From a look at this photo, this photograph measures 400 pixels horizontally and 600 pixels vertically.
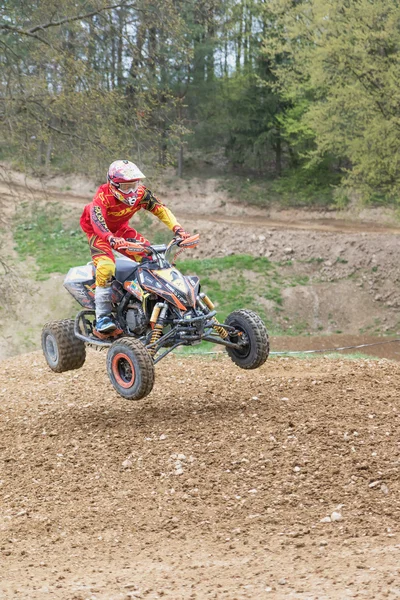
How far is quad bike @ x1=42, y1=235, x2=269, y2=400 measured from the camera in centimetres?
758

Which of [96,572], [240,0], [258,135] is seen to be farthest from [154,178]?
[240,0]

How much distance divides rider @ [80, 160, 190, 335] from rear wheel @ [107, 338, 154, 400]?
68 cm

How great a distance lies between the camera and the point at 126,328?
838 centimetres

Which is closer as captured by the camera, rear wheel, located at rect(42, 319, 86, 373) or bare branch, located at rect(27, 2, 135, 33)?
rear wheel, located at rect(42, 319, 86, 373)

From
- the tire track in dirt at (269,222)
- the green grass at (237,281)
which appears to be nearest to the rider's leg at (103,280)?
the green grass at (237,281)

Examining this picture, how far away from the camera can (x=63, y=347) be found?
891 centimetres

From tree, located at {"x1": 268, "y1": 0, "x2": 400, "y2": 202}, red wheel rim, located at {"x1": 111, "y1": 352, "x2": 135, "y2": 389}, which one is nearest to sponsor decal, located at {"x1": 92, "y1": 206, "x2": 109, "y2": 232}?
red wheel rim, located at {"x1": 111, "y1": 352, "x2": 135, "y2": 389}

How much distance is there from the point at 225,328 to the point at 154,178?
7105 mm

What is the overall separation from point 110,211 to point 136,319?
4.27 feet

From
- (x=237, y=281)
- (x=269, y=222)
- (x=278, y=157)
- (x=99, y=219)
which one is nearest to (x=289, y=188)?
(x=278, y=157)

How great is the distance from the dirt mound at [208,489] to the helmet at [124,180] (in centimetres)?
271

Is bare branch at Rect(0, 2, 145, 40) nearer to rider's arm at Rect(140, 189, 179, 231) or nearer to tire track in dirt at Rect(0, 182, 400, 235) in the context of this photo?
rider's arm at Rect(140, 189, 179, 231)

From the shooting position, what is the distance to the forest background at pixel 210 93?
13773mm

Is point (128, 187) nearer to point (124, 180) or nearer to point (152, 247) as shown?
point (124, 180)
